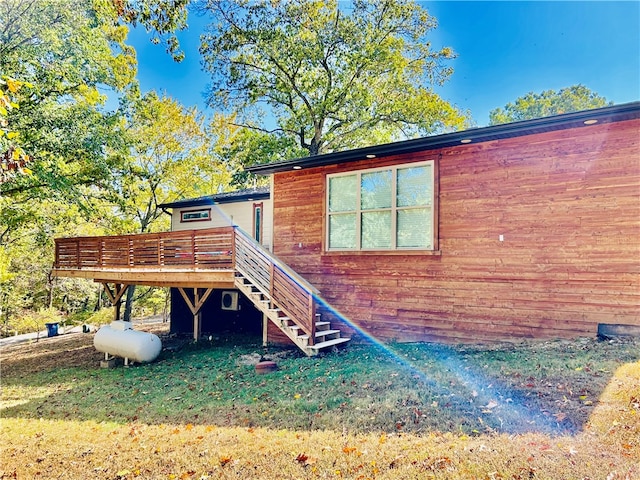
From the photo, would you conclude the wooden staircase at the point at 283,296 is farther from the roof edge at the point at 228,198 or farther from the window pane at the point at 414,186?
the roof edge at the point at 228,198

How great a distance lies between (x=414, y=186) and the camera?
7637 mm

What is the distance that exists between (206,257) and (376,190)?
3911 mm

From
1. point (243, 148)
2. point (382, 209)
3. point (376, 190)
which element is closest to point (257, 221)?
point (376, 190)

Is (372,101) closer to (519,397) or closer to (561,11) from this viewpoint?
(561,11)

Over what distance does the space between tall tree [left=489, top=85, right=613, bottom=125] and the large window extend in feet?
66.2

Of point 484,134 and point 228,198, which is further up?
point 484,134

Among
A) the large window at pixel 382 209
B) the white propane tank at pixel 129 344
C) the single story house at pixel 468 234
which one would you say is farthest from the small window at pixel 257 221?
the white propane tank at pixel 129 344

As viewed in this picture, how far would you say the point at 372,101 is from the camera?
19.3 m

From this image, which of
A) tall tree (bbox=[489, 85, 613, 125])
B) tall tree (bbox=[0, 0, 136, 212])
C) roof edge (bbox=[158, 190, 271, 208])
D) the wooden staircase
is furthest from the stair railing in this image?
tall tree (bbox=[489, 85, 613, 125])

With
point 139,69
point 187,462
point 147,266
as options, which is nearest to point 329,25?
point 139,69

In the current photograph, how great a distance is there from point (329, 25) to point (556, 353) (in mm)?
17495

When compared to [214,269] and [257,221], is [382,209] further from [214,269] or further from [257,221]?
[257,221]

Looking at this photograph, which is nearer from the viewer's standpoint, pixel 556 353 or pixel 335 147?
pixel 556 353

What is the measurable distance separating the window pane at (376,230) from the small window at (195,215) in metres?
6.39
